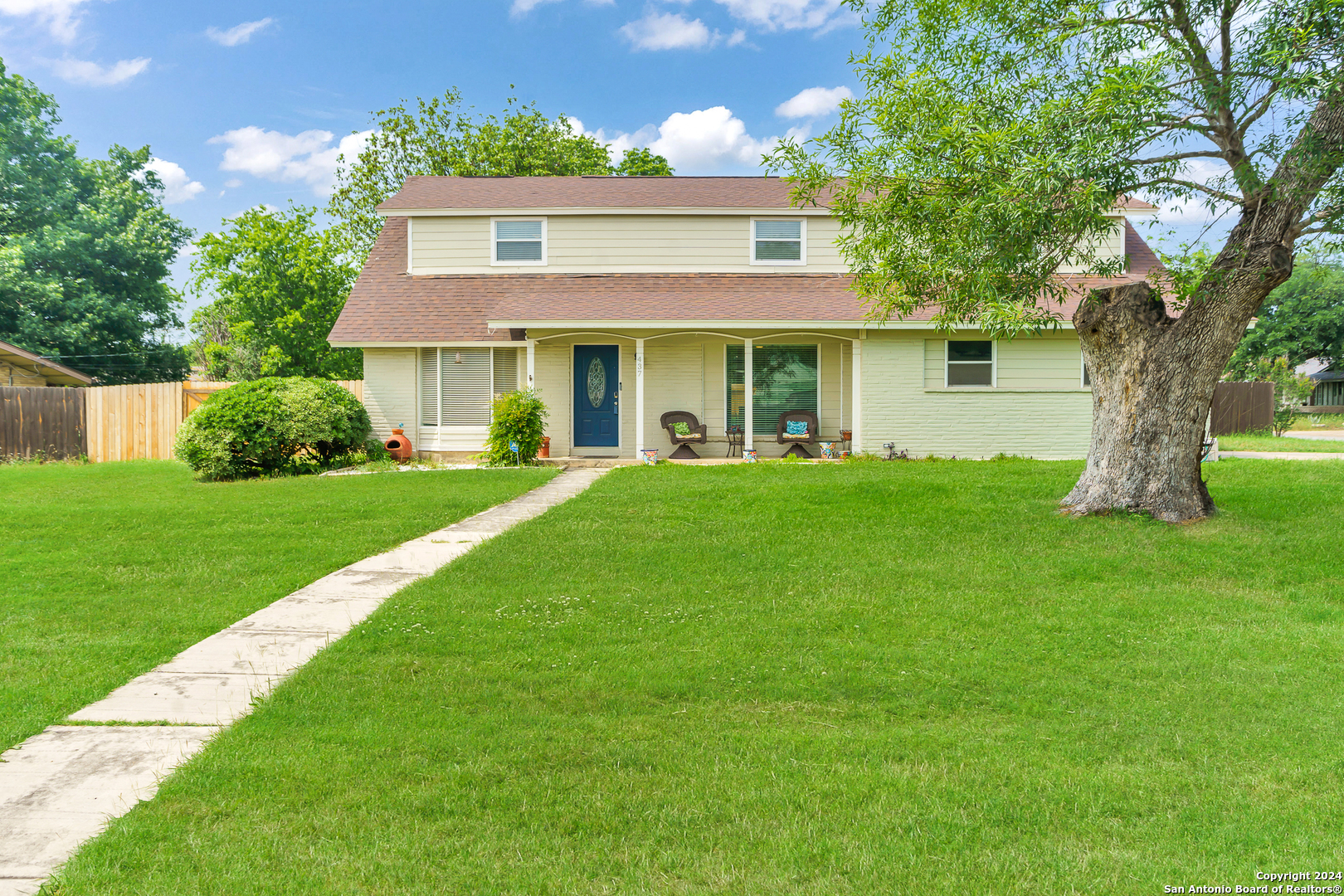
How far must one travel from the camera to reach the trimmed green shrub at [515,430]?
1550 centimetres

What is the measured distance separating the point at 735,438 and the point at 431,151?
68.4ft

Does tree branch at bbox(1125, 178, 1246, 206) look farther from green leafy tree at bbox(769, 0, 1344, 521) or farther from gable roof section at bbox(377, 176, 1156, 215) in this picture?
gable roof section at bbox(377, 176, 1156, 215)

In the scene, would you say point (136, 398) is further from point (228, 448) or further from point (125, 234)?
point (125, 234)

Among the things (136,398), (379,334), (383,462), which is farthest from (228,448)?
(136,398)

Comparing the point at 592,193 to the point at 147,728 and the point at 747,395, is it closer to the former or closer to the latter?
the point at 747,395

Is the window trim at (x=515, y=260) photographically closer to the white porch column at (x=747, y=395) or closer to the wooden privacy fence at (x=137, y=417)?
the wooden privacy fence at (x=137, y=417)

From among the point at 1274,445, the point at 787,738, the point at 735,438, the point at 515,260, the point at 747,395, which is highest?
the point at 515,260

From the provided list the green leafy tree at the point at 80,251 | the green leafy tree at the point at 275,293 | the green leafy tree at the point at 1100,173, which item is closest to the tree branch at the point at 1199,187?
the green leafy tree at the point at 1100,173

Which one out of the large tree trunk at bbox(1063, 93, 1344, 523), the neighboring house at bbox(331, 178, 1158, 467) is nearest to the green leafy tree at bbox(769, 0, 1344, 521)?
the large tree trunk at bbox(1063, 93, 1344, 523)

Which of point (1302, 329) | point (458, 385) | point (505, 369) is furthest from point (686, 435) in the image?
point (1302, 329)

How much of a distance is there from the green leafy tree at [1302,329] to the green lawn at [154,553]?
39.9 metres

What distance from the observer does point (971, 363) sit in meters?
16.8

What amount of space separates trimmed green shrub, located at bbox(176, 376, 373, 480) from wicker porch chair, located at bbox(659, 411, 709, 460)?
6.20 m

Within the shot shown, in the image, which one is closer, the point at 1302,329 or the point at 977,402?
the point at 977,402
